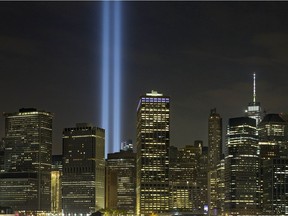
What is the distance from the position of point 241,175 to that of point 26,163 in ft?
133

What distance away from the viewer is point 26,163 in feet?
482

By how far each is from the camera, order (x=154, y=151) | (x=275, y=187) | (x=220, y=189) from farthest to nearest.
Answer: (x=220, y=189) < (x=275, y=187) < (x=154, y=151)

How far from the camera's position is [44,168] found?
146500 mm

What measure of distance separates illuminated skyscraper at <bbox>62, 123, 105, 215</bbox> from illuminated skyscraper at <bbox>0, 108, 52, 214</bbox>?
12.3 feet

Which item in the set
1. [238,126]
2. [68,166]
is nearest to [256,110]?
[238,126]

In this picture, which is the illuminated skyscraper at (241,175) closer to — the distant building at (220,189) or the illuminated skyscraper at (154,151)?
the distant building at (220,189)

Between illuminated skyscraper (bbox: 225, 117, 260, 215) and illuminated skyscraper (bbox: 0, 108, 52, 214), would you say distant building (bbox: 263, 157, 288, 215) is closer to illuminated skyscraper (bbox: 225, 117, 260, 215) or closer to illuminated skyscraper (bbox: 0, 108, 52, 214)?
illuminated skyscraper (bbox: 225, 117, 260, 215)

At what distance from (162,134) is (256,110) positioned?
4443cm

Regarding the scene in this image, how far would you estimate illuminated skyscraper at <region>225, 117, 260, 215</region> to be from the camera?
127 meters

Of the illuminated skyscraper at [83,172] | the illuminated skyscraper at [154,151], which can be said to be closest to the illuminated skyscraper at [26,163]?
the illuminated skyscraper at [83,172]

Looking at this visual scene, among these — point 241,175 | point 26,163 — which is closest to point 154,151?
point 241,175

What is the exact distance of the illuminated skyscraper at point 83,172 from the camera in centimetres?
14025

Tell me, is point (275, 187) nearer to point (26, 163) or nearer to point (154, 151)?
point (154, 151)

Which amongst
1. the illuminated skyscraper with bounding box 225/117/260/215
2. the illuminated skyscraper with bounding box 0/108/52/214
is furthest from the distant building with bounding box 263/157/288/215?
the illuminated skyscraper with bounding box 0/108/52/214
